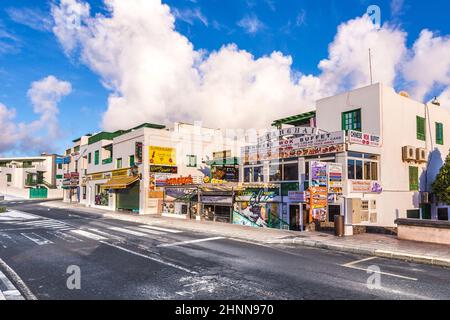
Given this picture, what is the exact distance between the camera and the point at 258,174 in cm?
2388

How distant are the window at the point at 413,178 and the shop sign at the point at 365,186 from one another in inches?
162

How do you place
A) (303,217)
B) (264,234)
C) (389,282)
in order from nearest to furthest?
(389,282)
(264,234)
(303,217)

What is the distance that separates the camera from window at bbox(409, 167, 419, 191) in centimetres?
2252

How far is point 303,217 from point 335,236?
4.20 meters

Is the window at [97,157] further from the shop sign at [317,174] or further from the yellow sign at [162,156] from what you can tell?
the shop sign at [317,174]

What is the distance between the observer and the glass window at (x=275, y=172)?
22.3m

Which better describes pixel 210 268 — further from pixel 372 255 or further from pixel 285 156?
pixel 285 156

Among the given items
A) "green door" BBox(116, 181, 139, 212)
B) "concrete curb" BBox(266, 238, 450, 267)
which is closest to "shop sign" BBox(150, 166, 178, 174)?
"green door" BBox(116, 181, 139, 212)

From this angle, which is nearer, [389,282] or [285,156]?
[389,282]

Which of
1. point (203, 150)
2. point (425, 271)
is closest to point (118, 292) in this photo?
point (425, 271)

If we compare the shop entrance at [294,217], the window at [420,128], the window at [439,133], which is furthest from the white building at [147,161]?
the window at [439,133]

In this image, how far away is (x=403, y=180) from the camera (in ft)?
71.6

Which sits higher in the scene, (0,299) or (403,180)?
(403,180)

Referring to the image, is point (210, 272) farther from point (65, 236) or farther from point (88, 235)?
point (65, 236)
